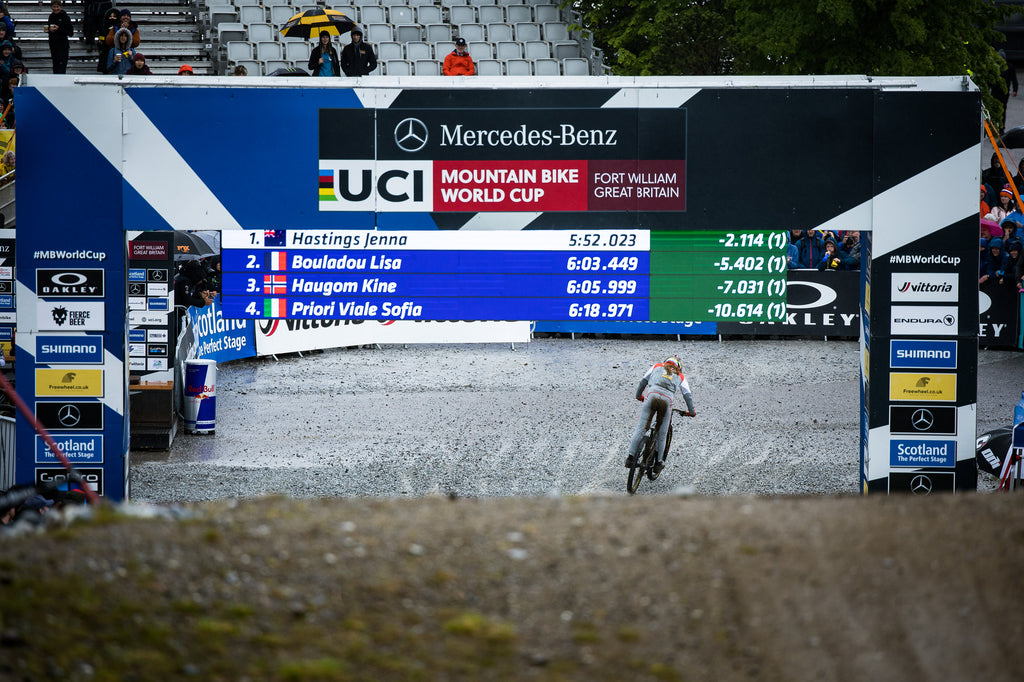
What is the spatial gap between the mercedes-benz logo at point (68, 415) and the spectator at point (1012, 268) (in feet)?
50.7

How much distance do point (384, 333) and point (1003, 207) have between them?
35.9 ft

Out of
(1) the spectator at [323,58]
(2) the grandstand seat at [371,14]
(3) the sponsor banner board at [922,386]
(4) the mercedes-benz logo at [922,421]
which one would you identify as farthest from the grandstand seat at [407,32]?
(4) the mercedes-benz logo at [922,421]

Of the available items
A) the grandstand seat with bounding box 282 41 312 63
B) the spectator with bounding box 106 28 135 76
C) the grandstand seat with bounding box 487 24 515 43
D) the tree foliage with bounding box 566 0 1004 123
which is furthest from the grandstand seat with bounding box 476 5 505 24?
the spectator with bounding box 106 28 135 76

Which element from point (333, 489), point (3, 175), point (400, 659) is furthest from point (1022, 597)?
point (3, 175)

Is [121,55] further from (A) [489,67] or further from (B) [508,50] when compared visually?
(B) [508,50]

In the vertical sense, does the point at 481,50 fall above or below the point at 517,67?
above

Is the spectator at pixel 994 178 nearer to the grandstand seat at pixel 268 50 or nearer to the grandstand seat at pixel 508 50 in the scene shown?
the grandstand seat at pixel 508 50

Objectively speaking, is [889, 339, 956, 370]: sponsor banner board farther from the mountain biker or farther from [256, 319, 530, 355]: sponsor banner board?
[256, 319, 530, 355]: sponsor banner board

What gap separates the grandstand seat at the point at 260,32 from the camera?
2547 cm

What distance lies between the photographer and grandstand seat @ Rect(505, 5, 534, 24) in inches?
1096

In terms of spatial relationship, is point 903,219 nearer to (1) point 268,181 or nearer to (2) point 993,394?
(1) point 268,181

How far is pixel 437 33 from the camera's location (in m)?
26.9

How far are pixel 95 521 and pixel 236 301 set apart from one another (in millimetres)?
4172

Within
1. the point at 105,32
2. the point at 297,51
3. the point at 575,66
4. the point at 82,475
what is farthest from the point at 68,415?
the point at 575,66
